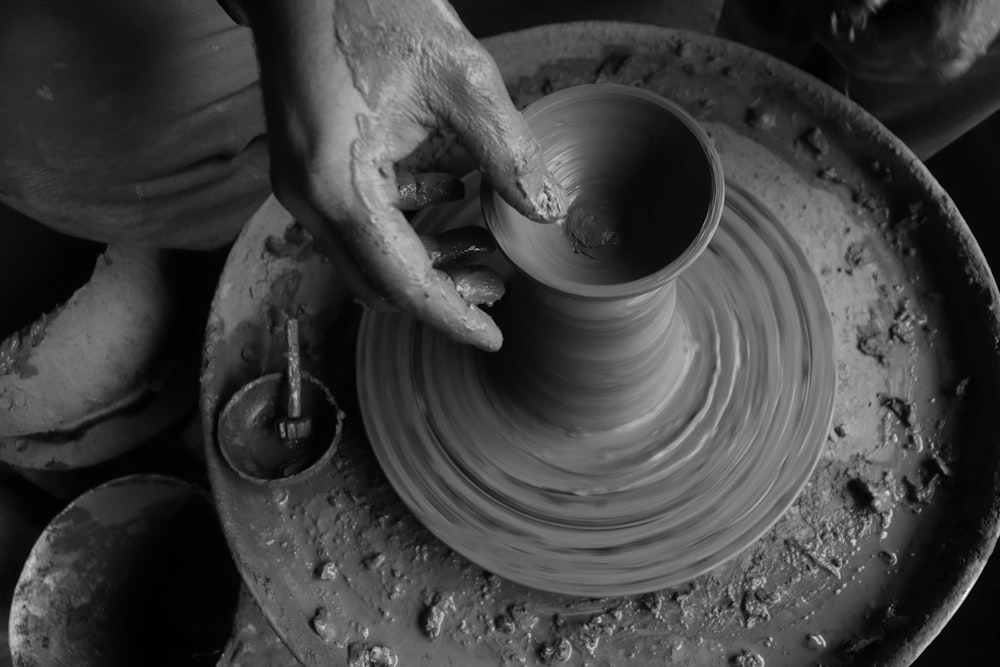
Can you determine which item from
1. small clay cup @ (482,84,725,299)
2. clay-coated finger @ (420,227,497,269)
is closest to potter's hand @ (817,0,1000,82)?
small clay cup @ (482,84,725,299)

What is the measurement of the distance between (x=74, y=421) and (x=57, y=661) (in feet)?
2.38

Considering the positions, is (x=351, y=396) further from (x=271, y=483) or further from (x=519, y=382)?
(x=519, y=382)

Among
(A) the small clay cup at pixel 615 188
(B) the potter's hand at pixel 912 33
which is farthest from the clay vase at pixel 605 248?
(B) the potter's hand at pixel 912 33

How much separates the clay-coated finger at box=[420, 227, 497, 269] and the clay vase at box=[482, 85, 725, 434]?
91 millimetres

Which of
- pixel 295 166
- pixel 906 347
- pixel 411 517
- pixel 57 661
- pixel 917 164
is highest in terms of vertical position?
pixel 295 166

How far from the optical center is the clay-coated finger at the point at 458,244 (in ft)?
5.32

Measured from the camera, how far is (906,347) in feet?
6.47

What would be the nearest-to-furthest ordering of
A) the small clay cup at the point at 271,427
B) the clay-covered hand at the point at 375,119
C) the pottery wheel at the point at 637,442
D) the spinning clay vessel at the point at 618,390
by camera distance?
the clay-covered hand at the point at 375,119
the spinning clay vessel at the point at 618,390
the pottery wheel at the point at 637,442
the small clay cup at the point at 271,427

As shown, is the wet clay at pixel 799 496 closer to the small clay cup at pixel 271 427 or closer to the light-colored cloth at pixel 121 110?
the small clay cup at pixel 271 427

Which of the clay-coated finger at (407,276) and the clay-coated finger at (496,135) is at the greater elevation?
the clay-coated finger at (496,135)

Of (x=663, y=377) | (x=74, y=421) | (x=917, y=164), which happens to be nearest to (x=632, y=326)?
(x=663, y=377)

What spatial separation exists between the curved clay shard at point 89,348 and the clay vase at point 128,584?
29cm

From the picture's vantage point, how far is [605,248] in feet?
5.61

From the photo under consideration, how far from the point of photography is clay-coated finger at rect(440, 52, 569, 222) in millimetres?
1422
